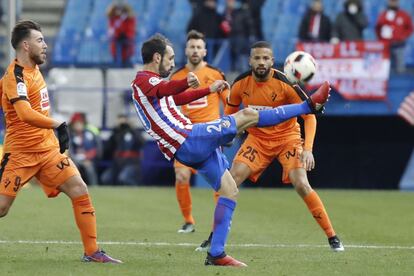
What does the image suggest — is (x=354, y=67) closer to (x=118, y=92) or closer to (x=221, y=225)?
(x=118, y=92)

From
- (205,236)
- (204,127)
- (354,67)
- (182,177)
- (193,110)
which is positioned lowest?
(205,236)

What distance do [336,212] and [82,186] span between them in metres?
7.70

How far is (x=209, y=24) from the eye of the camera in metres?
23.8

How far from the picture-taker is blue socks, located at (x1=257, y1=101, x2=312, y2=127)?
33.7 feet

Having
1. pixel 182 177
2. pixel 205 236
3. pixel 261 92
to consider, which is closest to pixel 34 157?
pixel 261 92

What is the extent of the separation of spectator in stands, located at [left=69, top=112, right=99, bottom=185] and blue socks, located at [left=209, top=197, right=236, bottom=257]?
13.4m

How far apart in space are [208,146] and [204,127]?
174 millimetres

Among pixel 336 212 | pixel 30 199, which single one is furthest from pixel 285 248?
pixel 30 199

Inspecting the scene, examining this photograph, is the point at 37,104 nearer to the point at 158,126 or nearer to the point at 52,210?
the point at 158,126

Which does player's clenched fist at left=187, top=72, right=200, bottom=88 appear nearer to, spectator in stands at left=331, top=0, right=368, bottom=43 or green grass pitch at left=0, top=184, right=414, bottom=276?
green grass pitch at left=0, top=184, right=414, bottom=276

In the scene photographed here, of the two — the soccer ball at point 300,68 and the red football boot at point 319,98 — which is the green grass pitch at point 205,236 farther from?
the soccer ball at point 300,68

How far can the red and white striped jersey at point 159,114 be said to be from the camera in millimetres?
10312

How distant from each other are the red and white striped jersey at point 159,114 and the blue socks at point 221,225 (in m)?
0.64

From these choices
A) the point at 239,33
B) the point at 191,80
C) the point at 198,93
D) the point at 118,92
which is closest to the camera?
the point at 191,80
